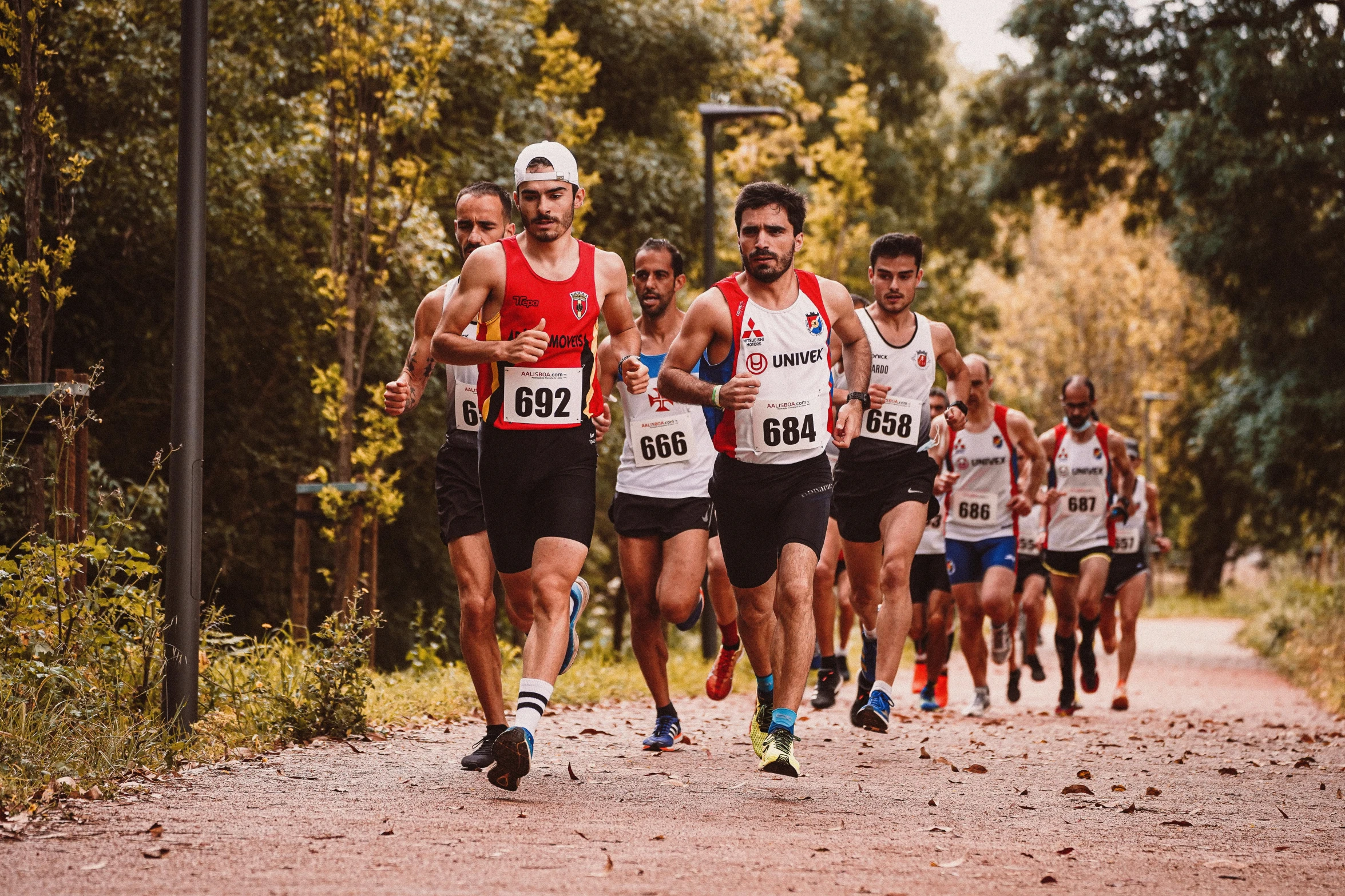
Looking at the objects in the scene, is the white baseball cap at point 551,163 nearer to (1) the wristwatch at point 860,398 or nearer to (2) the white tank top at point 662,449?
(1) the wristwatch at point 860,398

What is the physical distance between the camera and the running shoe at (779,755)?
6555 mm

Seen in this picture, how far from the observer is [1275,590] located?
33.1m

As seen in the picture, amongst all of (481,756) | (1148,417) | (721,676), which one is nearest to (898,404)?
(721,676)

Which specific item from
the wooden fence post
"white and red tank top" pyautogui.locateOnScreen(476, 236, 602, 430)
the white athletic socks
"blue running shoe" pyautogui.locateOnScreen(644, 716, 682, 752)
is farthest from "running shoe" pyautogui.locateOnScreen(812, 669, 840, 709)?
the white athletic socks

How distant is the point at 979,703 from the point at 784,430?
5704 millimetres

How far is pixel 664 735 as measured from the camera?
854 centimetres

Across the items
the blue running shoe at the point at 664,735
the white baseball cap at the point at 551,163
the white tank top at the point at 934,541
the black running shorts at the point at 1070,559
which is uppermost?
the white baseball cap at the point at 551,163

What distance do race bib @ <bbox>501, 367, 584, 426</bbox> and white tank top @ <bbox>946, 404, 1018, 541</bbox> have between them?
5.85 meters

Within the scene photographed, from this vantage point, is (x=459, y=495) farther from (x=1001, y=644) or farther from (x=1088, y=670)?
(x=1088, y=670)

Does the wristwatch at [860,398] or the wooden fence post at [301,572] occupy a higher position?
the wristwatch at [860,398]

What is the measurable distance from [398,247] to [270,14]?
2.56 metres

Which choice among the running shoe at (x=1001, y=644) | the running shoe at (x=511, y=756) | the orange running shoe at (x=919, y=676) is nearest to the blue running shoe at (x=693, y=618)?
the running shoe at (x=511, y=756)

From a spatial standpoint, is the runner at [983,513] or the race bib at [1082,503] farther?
the race bib at [1082,503]

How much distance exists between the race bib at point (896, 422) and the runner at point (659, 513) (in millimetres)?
1120
